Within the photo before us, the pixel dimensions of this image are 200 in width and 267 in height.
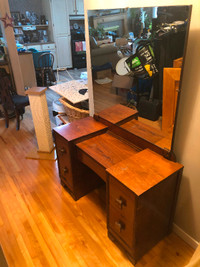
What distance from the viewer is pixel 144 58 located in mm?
1461

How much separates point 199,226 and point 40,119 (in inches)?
72.9

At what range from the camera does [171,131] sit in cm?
140

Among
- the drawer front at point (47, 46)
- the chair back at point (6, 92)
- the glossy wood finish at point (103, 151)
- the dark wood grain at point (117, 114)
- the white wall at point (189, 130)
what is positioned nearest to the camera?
the white wall at point (189, 130)

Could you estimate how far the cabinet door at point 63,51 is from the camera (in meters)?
6.49

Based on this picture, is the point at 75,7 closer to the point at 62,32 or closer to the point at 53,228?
the point at 62,32

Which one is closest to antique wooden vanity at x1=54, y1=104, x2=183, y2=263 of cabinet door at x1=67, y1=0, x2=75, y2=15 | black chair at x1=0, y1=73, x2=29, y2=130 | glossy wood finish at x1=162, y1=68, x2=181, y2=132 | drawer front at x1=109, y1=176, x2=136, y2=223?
drawer front at x1=109, y1=176, x2=136, y2=223

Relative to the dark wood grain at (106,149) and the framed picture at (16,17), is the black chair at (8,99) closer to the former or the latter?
the dark wood grain at (106,149)

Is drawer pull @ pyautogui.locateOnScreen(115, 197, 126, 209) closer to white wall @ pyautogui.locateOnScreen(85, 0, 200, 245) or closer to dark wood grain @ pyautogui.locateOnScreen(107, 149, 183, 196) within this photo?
dark wood grain @ pyautogui.locateOnScreen(107, 149, 183, 196)

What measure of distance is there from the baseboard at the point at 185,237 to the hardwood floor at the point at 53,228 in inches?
1.1

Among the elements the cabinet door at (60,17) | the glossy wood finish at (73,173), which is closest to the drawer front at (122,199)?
the glossy wood finish at (73,173)

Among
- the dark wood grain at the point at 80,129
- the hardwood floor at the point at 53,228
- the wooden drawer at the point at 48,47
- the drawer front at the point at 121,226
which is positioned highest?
the wooden drawer at the point at 48,47

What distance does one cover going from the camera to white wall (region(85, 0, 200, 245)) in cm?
116

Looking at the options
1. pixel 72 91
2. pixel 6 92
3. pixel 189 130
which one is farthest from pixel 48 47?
pixel 189 130

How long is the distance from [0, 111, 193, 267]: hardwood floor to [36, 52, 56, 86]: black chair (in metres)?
3.09
